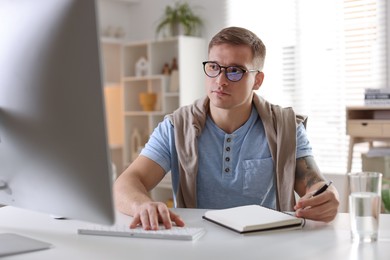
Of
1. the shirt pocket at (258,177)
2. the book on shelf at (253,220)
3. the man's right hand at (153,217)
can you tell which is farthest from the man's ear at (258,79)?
the man's right hand at (153,217)

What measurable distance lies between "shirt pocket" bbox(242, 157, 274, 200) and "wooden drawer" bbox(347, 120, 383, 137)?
1.72 meters

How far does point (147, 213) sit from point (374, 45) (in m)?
3.14

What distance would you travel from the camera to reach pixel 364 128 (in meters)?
3.61

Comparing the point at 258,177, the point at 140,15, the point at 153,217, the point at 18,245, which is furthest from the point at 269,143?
the point at 140,15

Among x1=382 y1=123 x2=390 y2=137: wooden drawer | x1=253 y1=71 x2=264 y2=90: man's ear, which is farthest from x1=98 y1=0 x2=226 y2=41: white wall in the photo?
x1=253 y1=71 x2=264 y2=90: man's ear

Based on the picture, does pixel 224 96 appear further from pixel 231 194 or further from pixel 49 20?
pixel 49 20

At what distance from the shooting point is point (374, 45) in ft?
13.6

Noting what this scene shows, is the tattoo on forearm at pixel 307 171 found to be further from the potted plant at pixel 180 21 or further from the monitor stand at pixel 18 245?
the potted plant at pixel 180 21

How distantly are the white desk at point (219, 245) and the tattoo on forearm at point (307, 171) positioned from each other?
40cm

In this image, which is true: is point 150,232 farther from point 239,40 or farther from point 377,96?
point 377,96

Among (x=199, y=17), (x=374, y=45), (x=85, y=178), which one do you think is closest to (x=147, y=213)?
(x=85, y=178)

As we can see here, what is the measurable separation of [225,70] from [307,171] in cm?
→ 47

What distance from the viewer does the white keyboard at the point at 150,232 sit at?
1383 millimetres

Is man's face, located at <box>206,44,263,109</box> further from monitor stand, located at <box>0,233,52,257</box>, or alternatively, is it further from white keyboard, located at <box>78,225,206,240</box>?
monitor stand, located at <box>0,233,52,257</box>
